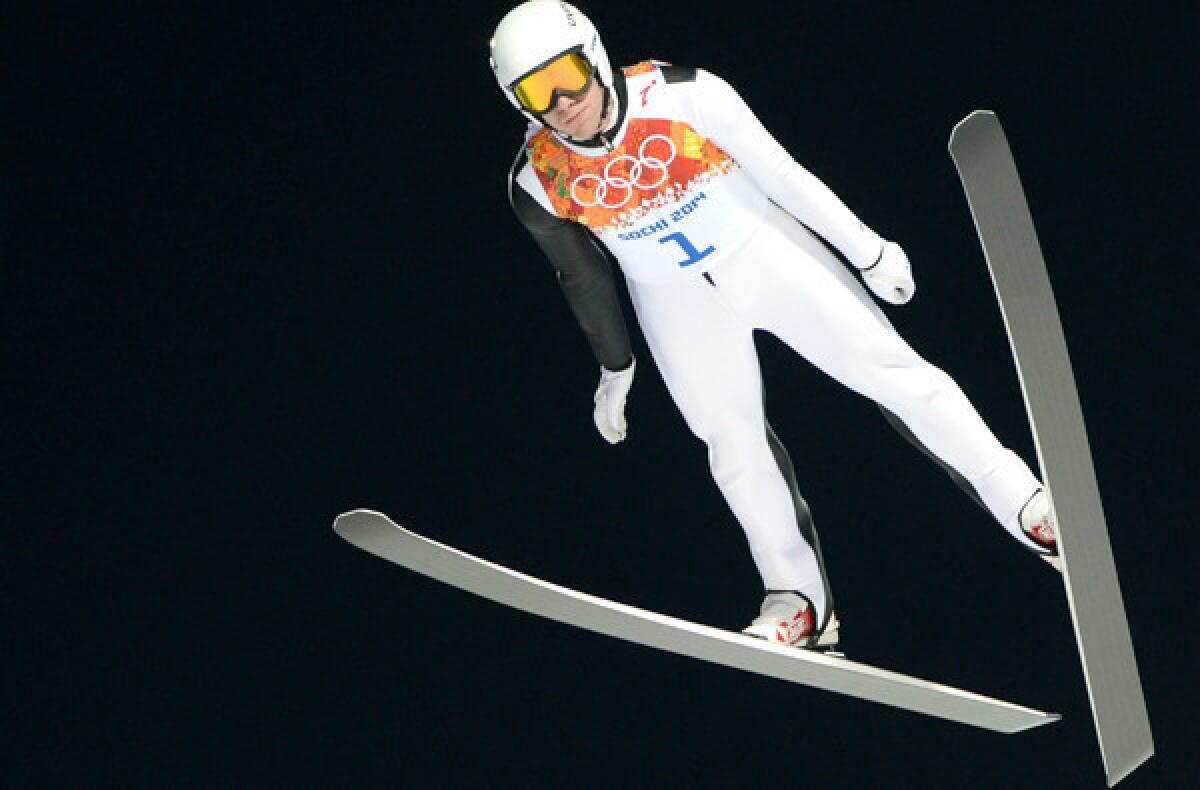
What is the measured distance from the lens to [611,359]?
4.18 metres

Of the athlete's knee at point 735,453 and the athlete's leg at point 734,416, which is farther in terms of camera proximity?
the athlete's knee at point 735,453

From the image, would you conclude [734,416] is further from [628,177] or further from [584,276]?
[628,177]

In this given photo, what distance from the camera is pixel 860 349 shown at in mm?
4004

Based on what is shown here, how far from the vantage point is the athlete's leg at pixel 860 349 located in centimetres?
400

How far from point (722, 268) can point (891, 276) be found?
0.90 ft

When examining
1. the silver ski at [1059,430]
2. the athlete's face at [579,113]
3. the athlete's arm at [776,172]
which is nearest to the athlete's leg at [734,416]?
the athlete's arm at [776,172]

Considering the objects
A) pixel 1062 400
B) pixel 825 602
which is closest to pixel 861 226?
pixel 1062 400

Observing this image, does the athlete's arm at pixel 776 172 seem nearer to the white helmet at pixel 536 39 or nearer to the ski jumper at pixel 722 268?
the ski jumper at pixel 722 268

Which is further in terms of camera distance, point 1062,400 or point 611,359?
point 611,359

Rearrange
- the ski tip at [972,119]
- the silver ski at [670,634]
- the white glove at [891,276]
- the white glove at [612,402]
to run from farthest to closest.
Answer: the white glove at [612,402] < the silver ski at [670,634] < the white glove at [891,276] < the ski tip at [972,119]

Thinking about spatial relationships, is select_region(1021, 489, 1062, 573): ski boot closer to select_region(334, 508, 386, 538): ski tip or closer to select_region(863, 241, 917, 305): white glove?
select_region(863, 241, 917, 305): white glove

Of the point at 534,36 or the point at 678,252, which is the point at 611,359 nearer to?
the point at 678,252

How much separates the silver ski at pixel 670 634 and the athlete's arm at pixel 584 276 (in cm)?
41

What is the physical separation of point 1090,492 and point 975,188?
20.8 inches
